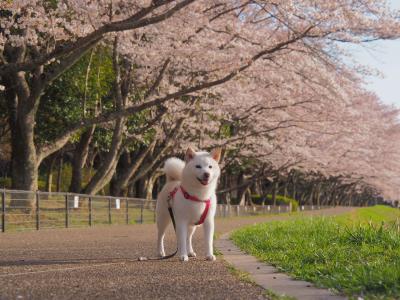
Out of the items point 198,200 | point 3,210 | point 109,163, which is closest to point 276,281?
point 198,200

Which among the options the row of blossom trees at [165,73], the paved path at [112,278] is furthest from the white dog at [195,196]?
the row of blossom trees at [165,73]

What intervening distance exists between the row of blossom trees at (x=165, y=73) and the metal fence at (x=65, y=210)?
0.72 m

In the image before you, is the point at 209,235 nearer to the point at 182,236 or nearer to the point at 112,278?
the point at 182,236

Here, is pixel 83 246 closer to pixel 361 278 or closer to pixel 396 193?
pixel 361 278

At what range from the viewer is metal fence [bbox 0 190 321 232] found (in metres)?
17.2

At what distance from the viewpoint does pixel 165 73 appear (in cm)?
2167

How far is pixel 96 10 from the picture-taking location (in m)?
14.1

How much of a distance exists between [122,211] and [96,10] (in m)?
12.6

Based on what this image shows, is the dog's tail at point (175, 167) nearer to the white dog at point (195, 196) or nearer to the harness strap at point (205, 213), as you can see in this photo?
the white dog at point (195, 196)

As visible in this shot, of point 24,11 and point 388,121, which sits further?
point 388,121

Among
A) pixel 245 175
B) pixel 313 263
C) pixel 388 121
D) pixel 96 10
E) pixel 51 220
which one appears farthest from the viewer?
pixel 388 121

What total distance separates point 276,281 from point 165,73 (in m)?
16.0

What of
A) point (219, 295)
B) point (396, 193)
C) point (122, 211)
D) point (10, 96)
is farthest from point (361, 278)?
point (396, 193)

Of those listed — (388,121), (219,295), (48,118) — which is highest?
(388,121)
